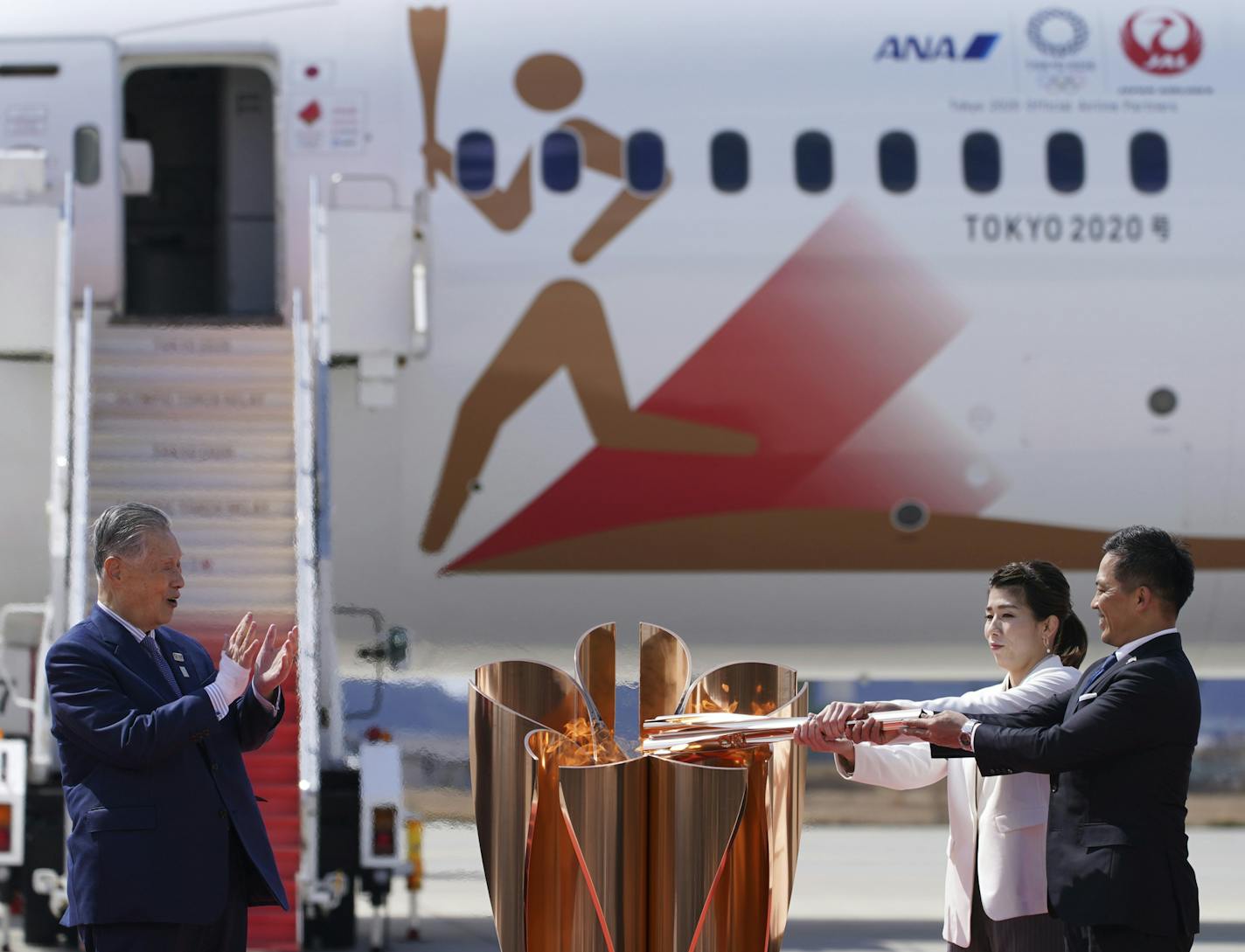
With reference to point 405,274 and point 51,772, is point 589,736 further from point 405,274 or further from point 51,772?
point 405,274

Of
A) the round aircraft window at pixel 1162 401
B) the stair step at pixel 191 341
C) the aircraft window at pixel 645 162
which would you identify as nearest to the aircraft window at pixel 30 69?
the stair step at pixel 191 341

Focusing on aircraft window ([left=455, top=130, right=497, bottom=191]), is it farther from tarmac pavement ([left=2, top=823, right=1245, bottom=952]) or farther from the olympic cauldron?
the olympic cauldron

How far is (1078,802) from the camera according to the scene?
440 centimetres

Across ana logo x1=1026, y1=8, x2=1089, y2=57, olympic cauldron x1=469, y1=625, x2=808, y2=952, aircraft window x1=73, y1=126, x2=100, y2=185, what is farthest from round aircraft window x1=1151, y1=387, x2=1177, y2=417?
olympic cauldron x1=469, y1=625, x2=808, y2=952

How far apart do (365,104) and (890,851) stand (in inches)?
271

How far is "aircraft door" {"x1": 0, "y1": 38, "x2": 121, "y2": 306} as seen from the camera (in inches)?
417

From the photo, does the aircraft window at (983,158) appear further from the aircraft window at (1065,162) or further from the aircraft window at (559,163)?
the aircraft window at (559,163)

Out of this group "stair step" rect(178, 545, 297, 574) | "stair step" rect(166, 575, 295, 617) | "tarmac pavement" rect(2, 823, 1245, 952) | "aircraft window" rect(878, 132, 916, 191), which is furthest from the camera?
"aircraft window" rect(878, 132, 916, 191)

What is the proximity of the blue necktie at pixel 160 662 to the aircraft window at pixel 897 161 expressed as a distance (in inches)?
278

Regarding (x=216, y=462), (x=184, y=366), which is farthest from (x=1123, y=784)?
(x=184, y=366)

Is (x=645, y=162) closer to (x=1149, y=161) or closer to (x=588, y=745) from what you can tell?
(x=1149, y=161)

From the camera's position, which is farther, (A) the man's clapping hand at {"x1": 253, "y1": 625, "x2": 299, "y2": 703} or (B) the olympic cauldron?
(A) the man's clapping hand at {"x1": 253, "y1": 625, "x2": 299, "y2": 703}

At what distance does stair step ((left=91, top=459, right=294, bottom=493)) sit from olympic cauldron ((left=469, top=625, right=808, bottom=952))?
18.0ft

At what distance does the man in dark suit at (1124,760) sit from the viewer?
4.28 m
